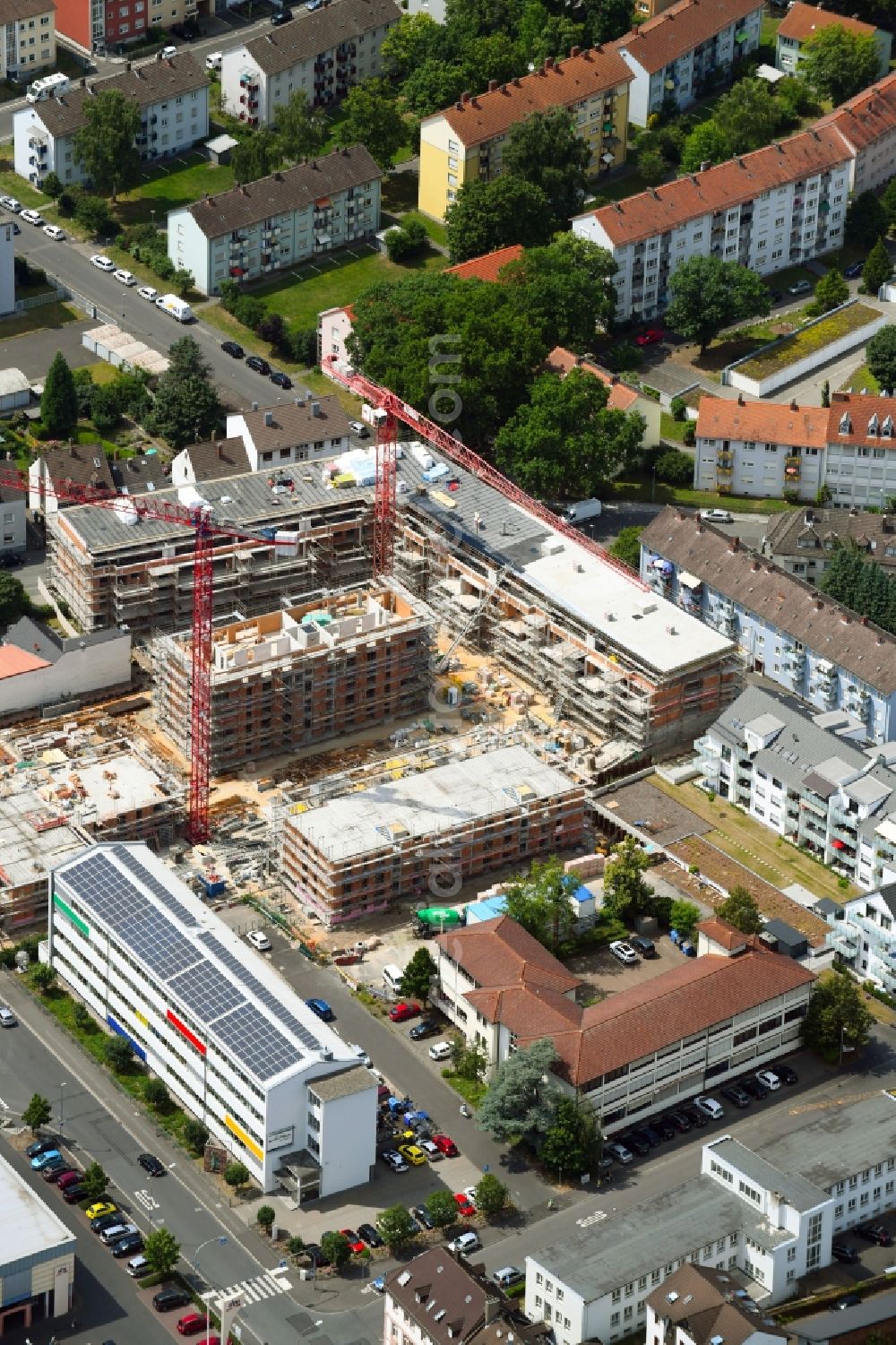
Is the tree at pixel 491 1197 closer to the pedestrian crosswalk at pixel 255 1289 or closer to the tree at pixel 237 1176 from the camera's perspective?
the pedestrian crosswalk at pixel 255 1289

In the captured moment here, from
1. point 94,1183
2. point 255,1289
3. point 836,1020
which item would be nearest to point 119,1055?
point 94,1183

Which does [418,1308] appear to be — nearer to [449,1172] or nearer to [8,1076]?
[449,1172]

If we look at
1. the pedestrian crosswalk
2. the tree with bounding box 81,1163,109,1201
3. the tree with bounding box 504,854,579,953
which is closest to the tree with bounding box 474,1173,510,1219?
the pedestrian crosswalk

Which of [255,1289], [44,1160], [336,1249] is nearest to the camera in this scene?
[255,1289]

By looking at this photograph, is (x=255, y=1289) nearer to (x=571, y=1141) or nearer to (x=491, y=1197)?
(x=491, y=1197)

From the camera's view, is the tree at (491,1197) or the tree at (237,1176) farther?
the tree at (237,1176)

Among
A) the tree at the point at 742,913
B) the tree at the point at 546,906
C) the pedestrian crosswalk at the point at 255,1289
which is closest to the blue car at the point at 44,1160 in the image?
the pedestrian crosswalk at the point at 255,1289
